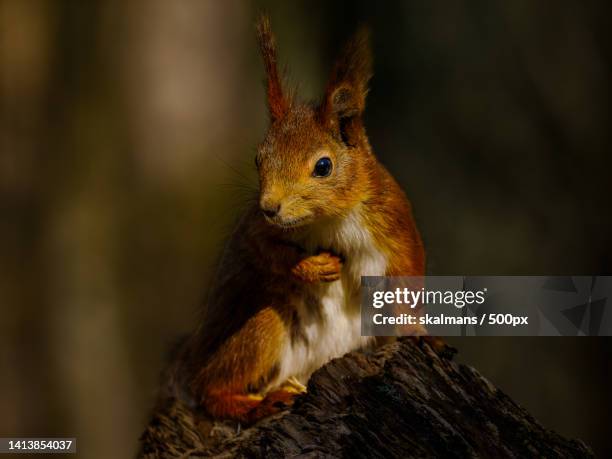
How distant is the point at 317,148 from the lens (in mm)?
3020

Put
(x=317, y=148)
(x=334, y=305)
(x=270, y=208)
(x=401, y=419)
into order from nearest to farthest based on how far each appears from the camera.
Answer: (x=401, y=419) < (x=270, y=208) < (x=317, y=148) < (x=334, y=305)

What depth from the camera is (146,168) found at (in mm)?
7227

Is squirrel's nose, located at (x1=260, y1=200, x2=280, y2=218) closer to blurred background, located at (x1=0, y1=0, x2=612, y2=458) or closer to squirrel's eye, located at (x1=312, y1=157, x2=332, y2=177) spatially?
squirrel's eye, located at (x1=312, y1=157, x2=332, y2=177)

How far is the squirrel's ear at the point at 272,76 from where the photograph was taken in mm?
3146

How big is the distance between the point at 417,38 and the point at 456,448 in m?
5.64

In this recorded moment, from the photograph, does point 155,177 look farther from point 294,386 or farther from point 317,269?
point 317,269

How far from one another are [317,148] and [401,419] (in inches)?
39.5

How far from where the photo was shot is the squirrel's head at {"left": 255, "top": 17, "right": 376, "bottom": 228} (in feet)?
9.57

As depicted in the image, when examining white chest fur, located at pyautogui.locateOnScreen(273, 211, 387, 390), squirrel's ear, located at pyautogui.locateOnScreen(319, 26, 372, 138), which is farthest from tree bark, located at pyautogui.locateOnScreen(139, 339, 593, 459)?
squirrel's ear, located at pyautogui.locateOnScreen(319, 26, 372, 138)

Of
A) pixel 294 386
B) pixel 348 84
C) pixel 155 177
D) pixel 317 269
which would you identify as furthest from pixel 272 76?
pixel 155 177

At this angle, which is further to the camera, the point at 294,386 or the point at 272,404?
the point at 294,386

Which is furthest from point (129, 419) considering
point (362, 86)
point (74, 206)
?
point (362, 86)

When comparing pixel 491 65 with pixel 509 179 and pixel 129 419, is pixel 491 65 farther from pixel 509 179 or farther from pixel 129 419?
pixel 129 419

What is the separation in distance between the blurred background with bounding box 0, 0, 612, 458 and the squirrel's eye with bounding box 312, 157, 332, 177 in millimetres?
3939
